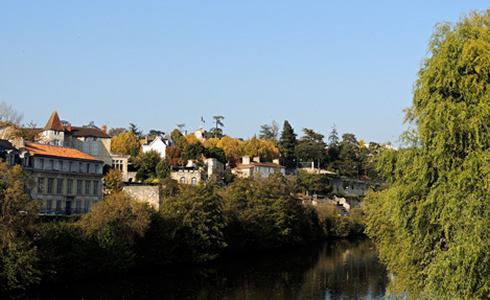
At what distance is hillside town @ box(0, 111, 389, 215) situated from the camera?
47.9m

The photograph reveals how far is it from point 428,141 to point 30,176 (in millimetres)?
37997

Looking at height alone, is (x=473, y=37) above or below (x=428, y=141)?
above

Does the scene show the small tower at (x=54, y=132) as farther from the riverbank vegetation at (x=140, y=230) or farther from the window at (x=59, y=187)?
the riverbank vegetation at (x=140, y=230)

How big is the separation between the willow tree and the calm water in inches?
656

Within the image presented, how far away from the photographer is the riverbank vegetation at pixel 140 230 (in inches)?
1227

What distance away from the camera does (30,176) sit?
4597 cm

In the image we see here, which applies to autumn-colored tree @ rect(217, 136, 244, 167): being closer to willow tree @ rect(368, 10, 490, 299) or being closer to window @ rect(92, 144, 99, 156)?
window @ rect(92, 144, 99, 156)

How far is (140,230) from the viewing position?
39.0m

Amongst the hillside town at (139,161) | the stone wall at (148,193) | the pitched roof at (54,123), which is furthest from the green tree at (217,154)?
the stone wall at (148,193)

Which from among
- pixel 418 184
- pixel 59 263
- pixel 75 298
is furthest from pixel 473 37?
pixel 59 263

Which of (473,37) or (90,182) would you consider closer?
(473,37)

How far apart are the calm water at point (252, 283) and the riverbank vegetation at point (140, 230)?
4.49ft

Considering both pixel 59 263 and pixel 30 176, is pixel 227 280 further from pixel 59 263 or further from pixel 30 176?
pixel 30 176

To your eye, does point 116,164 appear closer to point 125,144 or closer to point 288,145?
point 125,144
